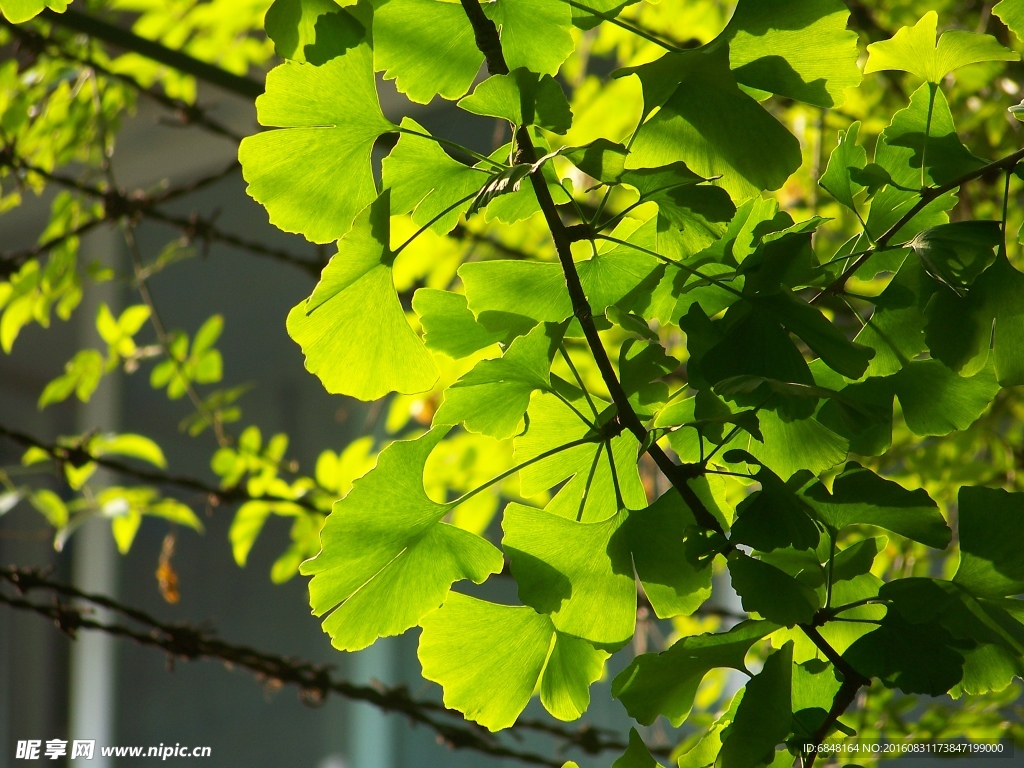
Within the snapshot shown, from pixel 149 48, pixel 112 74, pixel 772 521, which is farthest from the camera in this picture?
pixel 112 74

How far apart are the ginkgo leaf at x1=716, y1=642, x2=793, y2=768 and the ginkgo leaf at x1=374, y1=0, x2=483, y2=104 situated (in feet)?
0.60

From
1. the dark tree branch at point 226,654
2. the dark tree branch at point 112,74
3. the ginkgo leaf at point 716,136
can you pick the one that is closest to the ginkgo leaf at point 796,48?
the ginkgo leaf at point 716,136

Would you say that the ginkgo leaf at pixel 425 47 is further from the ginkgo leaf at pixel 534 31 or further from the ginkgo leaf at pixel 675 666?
the ginkgo leaf at pixel 675 666

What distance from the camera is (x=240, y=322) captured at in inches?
103

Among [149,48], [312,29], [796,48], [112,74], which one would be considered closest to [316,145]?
[312,29]

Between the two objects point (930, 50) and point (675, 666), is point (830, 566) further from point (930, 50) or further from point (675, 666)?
point (930, 50)

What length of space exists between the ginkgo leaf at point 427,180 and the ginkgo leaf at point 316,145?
0.07 feet

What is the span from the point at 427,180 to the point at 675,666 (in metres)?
0.15

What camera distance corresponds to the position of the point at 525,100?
0.23 meters

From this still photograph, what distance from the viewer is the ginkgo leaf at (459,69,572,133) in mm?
224

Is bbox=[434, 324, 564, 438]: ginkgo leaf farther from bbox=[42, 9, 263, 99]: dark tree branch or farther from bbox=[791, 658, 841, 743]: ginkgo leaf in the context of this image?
bbox=[42, 9, 263, 99]: dark tree branch

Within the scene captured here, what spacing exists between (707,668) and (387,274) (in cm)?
15

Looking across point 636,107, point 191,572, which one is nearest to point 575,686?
point 636,107

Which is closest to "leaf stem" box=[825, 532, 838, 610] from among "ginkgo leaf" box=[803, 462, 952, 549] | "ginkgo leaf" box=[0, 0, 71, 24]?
"ginkgo leaf" box=[803, 462, 952, 549]
